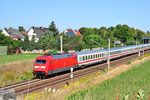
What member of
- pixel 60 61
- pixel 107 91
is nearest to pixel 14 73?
pixel 60 61

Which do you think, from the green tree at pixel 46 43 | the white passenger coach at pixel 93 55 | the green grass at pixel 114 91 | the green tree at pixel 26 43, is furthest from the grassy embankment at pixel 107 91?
the green tree at pixel 26 43

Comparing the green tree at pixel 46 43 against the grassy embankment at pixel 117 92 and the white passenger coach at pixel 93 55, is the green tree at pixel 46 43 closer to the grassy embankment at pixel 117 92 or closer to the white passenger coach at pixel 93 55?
the white passenger coach at pixel 93 55

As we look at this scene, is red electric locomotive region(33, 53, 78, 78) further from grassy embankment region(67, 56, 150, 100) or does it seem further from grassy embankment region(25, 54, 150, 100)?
grassy embankment region(67, 56, 150, 100)

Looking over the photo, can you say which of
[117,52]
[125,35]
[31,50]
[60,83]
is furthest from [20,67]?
[125,35]

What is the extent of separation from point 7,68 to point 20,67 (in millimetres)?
2102

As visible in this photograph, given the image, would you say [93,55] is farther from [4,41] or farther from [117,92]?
[4,41]

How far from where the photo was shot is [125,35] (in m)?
112

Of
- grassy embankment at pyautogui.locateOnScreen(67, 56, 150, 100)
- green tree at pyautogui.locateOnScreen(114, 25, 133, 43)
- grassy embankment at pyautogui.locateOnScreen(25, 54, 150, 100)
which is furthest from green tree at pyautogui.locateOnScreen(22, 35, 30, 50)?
green tree at pyautogui.locateOnScreen(114, 25, 133, 43)

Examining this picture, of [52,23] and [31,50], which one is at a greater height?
[52,23]

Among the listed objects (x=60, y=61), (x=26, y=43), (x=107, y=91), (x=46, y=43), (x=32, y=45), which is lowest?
(x=107, y=91)

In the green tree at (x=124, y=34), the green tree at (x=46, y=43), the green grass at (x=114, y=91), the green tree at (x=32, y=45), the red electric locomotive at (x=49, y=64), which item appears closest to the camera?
the green grass at (x=114, y=91)

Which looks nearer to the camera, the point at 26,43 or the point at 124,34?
the point at 26,43

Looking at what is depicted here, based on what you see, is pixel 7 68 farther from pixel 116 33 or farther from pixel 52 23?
pixel 116 33

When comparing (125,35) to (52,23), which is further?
(125,35)
